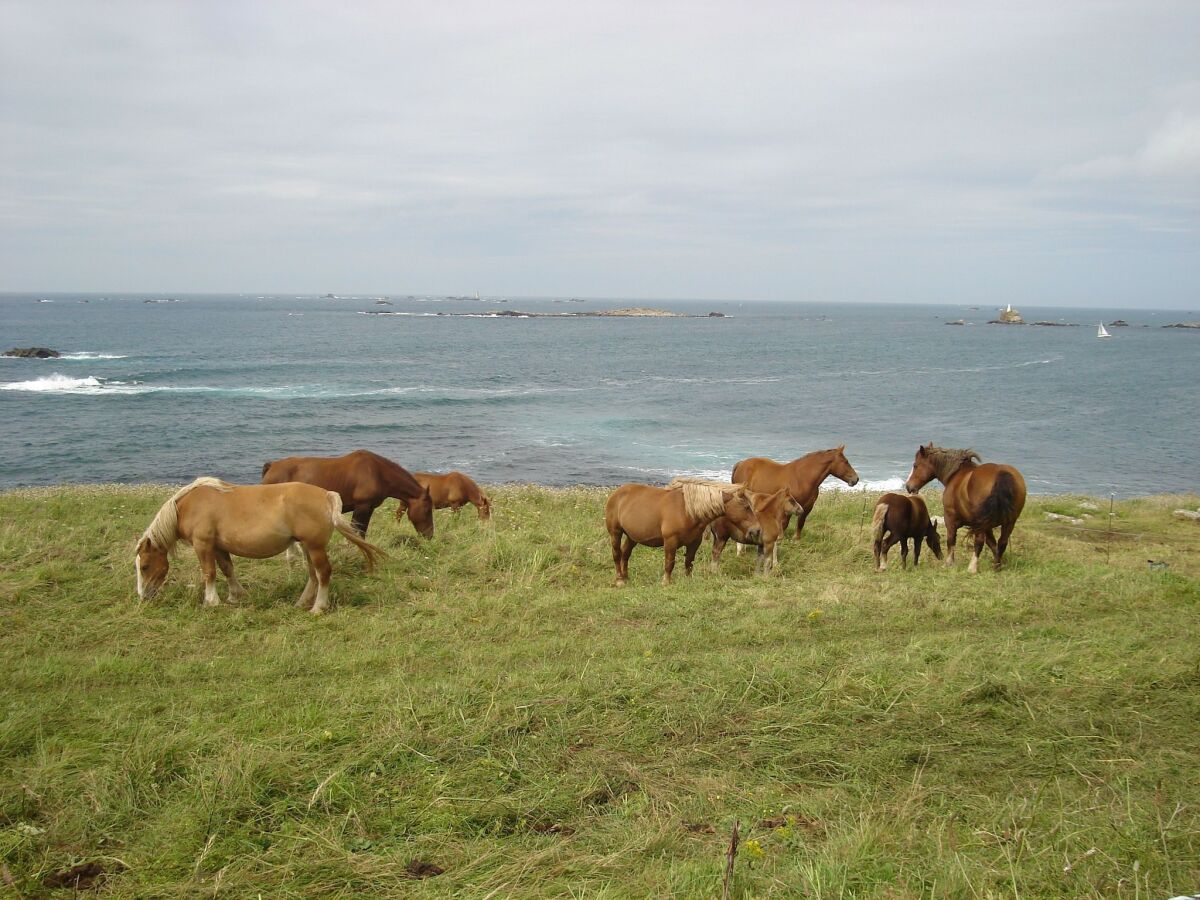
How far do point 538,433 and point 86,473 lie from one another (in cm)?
1915

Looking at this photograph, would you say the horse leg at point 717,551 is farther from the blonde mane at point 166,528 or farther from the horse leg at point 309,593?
the blonde mane at point 166,528

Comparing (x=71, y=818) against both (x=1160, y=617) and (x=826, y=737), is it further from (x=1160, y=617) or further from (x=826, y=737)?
(x=1160, y=617)

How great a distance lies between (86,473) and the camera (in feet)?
99.7

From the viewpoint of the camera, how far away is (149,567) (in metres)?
9.53

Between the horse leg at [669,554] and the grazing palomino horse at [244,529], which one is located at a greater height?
the grazing palomino horse at [244,529]

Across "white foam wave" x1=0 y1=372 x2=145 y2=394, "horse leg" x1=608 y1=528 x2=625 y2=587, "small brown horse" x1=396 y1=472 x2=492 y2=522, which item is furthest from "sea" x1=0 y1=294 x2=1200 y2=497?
"horse leg" x1=608 y1=528 x2=625 y2=587

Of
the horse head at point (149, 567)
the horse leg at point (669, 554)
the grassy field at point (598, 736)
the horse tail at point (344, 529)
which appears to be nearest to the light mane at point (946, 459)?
the grassy field at point (598, 736)

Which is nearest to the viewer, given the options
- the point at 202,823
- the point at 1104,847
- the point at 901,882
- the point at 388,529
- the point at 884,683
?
the point at 901,882

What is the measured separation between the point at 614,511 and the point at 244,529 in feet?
15.3

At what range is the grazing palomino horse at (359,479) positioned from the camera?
1215cm

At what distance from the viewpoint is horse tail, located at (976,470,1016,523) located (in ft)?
39.5

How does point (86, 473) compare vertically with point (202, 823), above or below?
below

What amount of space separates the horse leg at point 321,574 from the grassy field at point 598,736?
24cm

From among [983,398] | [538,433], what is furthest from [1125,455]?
[538,433]
